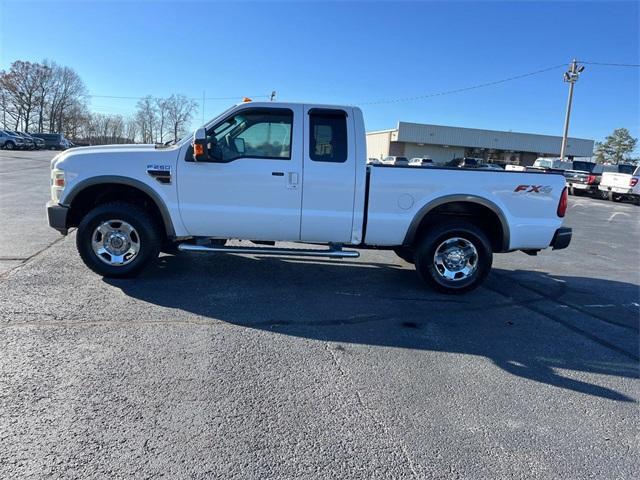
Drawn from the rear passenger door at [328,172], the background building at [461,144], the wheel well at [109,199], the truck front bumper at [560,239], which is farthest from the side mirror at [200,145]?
the background building at [461,144]

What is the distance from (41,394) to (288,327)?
6.85 feet

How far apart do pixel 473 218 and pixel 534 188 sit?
82 cm

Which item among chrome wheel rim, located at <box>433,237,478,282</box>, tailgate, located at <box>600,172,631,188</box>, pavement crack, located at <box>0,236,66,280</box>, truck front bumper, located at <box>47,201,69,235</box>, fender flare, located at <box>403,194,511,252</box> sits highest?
tailgate, located at <box>600,172,631,188</box>

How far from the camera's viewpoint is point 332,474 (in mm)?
2428

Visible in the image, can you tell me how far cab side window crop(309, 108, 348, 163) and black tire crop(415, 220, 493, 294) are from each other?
1.49 meters

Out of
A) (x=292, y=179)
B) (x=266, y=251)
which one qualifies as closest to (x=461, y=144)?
(x=292, y=179)

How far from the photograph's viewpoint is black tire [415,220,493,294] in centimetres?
559

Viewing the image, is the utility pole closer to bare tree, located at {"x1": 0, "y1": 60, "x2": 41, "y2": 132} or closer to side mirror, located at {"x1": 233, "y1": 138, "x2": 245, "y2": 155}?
side mirror, located at {"x1": 233, "y1": 138, "x2": 245, "y2": 155}

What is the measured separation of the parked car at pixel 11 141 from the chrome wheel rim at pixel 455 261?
48227 mm

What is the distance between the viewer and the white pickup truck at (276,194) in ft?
17.5

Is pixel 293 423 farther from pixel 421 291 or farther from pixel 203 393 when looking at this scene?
pixel 421 291

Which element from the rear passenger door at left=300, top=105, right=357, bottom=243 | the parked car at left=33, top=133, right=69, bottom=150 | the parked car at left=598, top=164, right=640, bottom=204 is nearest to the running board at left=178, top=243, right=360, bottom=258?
the rear passenger door at left=300, top=105, right=357, bottom=243

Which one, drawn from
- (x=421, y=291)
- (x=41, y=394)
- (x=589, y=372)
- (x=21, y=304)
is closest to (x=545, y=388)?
(x=589, y=372)

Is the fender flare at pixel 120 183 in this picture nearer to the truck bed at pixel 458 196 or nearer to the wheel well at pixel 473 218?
the truck bed at pixel 458 196
